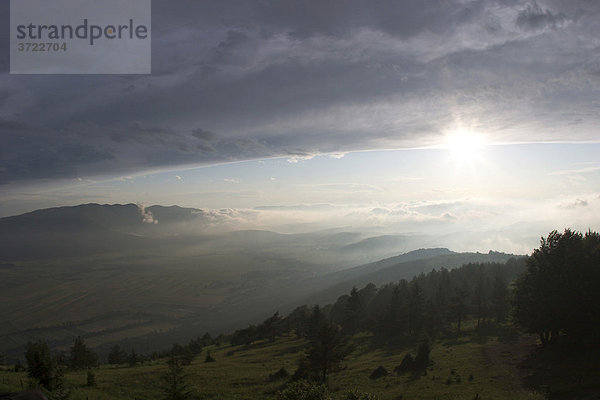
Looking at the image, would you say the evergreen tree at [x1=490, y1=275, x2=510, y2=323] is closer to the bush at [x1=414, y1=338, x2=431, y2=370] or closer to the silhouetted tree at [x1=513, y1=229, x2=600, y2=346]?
the silhouetted tree at [x1=513, y1=229, x2=600, y2=346]

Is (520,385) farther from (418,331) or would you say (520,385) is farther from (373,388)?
(418,331)

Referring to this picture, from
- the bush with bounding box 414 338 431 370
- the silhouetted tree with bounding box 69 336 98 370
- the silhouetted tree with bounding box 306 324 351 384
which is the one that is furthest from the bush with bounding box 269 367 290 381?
the silhouetted tree with bounding box 69 336 98 370

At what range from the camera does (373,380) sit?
44781 millimetres

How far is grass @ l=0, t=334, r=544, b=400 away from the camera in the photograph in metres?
36.0

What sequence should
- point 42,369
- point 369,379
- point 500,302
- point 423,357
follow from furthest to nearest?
point 500,302 < point 423,357 < point 369,379 < point 42,369

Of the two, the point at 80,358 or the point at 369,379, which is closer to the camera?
the point at 369,379

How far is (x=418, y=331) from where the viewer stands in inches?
3088

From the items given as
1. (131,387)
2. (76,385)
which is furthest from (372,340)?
(76,385)

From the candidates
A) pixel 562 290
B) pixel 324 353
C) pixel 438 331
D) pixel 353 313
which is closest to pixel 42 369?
pixel 324 353

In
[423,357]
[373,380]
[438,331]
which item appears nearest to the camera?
[373,380]

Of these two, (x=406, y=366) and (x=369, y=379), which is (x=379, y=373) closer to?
(x=369, y=379)

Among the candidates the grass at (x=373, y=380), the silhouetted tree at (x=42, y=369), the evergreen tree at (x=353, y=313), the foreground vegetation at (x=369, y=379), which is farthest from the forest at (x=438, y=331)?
the grass at (x=373, y=380)

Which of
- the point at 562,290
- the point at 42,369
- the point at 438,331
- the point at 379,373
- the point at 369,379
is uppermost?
the point at 562,290

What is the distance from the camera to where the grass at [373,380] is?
36.0 metres
